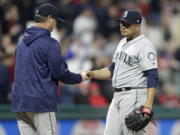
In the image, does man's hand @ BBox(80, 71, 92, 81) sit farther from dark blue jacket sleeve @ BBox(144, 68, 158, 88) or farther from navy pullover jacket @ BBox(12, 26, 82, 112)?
dark blue jacket sleeve @ BBox(144, 68, 158, 88)

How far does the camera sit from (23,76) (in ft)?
22.2

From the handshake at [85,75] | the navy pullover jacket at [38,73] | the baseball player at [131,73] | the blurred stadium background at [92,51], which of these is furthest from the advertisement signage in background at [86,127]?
the navy pullover jacket at [38,73]

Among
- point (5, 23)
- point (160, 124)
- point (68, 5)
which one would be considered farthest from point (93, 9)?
point (160, 124)

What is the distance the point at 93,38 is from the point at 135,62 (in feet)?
17.6

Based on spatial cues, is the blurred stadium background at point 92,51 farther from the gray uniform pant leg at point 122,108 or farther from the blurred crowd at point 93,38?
the gray uniform pant leg at point 122,108

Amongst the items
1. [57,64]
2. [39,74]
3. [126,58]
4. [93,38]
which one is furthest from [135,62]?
[93,38]

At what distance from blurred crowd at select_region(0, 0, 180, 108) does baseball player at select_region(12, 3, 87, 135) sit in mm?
2922

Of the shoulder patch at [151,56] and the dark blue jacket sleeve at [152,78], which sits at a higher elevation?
the shoulder patch at [151,56]

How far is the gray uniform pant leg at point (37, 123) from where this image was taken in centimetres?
677

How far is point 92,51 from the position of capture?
38.7 ft

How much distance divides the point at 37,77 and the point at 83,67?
436 cm

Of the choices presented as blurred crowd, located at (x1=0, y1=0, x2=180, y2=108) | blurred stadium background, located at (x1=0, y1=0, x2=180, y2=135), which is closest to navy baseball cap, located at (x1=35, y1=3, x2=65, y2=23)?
blurred stadium background, located at (x1=0, y1=0, x2=180, y2=135)

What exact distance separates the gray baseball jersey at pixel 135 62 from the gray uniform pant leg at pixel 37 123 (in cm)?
87

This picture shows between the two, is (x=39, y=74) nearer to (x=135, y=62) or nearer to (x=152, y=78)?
(x=135, y=62)
